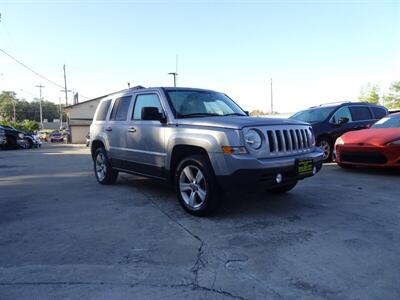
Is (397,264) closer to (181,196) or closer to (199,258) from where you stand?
(199,258)

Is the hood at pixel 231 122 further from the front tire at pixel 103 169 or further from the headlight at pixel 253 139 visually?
the front tire at pixel 103 169

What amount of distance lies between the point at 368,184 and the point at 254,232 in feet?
12.5

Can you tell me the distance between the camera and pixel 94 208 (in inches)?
230

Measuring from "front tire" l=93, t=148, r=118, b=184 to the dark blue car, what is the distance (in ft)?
19.5

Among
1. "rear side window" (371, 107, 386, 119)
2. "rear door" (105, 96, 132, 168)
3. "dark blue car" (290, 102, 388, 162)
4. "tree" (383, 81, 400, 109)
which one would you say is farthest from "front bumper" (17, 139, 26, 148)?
"tree" (383, 81, 400, 109)

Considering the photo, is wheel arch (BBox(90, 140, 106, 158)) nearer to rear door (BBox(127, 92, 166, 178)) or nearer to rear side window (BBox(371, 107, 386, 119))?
rear door (BBox(127, 92, 166, 178))

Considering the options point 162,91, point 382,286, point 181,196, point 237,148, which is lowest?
point 382,286

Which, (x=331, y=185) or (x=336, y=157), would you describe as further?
(x=336, y=157)

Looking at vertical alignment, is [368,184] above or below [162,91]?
below

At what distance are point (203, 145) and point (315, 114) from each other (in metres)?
7.52

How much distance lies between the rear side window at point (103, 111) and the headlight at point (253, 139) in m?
3.85

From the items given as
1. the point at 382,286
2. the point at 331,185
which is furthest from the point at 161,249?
the point at 331,185

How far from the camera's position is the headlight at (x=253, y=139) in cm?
473

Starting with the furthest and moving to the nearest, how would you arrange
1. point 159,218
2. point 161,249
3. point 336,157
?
1. point 336,157
2. point 159,218
3. point 161,249
